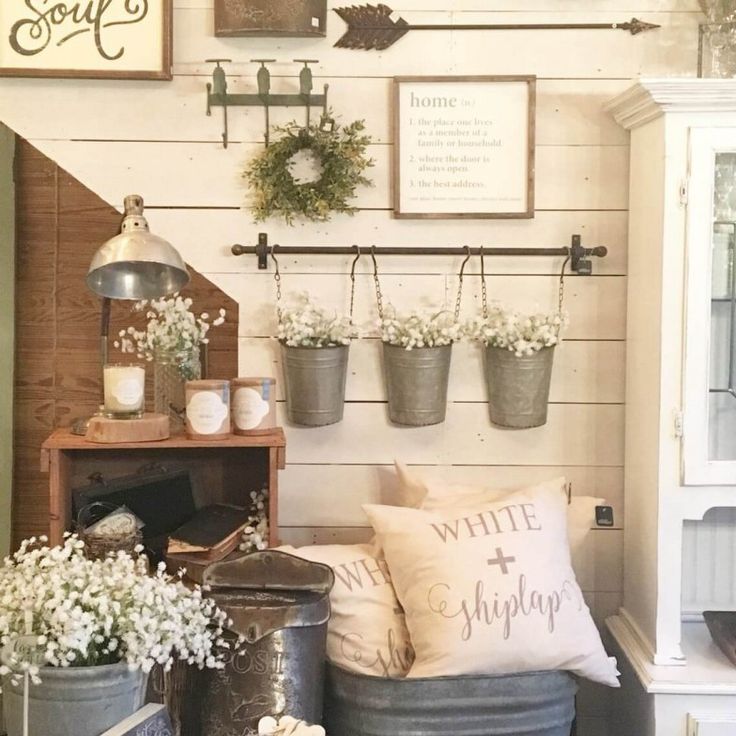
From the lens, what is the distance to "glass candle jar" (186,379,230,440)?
201 cm

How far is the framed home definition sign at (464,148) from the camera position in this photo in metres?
2.20

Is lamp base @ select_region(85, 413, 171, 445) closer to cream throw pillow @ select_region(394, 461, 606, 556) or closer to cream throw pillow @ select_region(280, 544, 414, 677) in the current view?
cream throw pillow @ select_region(280, 544, 414, 677)

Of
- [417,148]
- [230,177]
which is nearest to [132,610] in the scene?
[230,177]

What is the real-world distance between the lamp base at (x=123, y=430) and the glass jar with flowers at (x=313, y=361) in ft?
1.03

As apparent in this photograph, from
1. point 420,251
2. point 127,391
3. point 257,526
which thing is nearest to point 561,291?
point 420,251

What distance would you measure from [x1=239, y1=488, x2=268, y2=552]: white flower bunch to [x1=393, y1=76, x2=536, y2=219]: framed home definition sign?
706 mm

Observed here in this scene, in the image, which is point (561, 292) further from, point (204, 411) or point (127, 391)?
point (127, 391)

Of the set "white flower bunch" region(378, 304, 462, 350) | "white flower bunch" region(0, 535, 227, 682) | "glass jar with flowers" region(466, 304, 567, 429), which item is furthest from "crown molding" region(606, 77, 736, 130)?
"white flower bunch" region(0, 535, 227, 682)

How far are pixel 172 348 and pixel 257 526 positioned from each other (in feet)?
1.38

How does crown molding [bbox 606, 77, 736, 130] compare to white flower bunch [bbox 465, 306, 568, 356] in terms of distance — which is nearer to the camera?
crown molding [bbox 606, 77, 736, 130]

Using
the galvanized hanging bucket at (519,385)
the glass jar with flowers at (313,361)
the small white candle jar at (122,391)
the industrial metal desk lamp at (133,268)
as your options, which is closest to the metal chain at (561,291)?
the galvanized hanging bucket at (519,385)

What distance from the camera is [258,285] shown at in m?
2.24

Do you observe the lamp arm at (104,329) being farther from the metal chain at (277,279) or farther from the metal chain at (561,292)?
the metal chain at (561,292)

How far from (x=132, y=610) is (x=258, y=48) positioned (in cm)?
127
